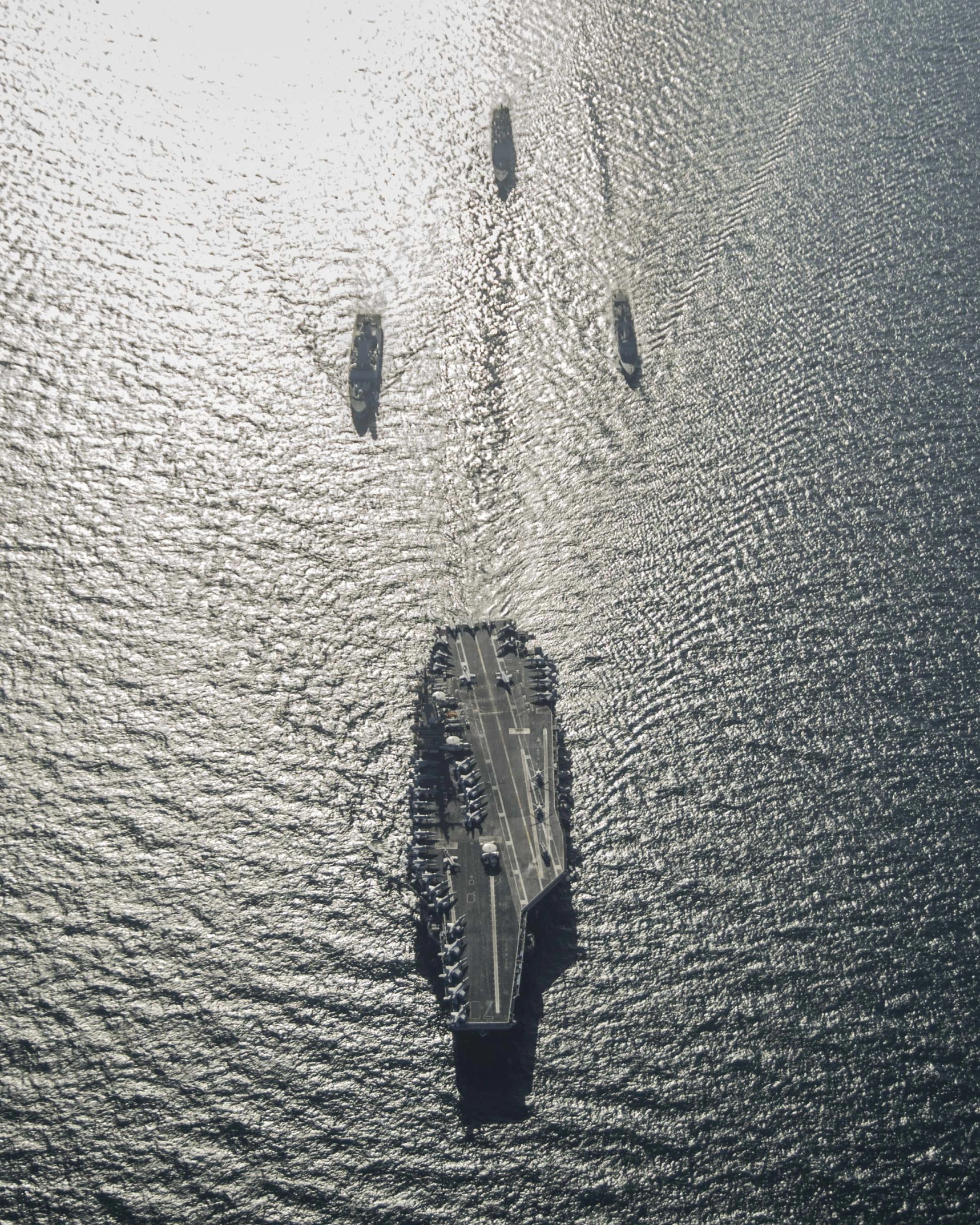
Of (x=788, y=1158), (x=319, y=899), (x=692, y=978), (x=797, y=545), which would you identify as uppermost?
(x=797, y=545)

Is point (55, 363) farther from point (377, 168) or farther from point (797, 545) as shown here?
point (797, 545)

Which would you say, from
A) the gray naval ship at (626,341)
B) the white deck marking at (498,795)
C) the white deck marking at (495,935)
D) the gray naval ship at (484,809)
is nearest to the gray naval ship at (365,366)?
the gray naval ship at (626,341)

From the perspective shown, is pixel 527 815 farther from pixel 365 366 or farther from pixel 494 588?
pixel 365 366

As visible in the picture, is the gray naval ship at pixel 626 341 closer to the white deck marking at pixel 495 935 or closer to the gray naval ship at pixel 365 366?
the gray naval ship at pixel 365 366

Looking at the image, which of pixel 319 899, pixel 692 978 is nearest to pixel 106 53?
pixel 319 899

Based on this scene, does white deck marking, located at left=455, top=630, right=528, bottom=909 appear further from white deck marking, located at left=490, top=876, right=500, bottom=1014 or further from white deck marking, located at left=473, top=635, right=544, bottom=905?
white deck marking, located at left=490, top=876, right=500, bottom=1014

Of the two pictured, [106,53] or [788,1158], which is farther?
[106,53]

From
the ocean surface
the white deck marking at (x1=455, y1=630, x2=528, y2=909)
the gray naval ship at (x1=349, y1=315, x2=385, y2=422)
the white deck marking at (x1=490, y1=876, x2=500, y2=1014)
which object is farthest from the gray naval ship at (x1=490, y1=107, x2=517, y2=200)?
the white deck marking at (x1=490, y1=876, x2=500, y2=1014)
